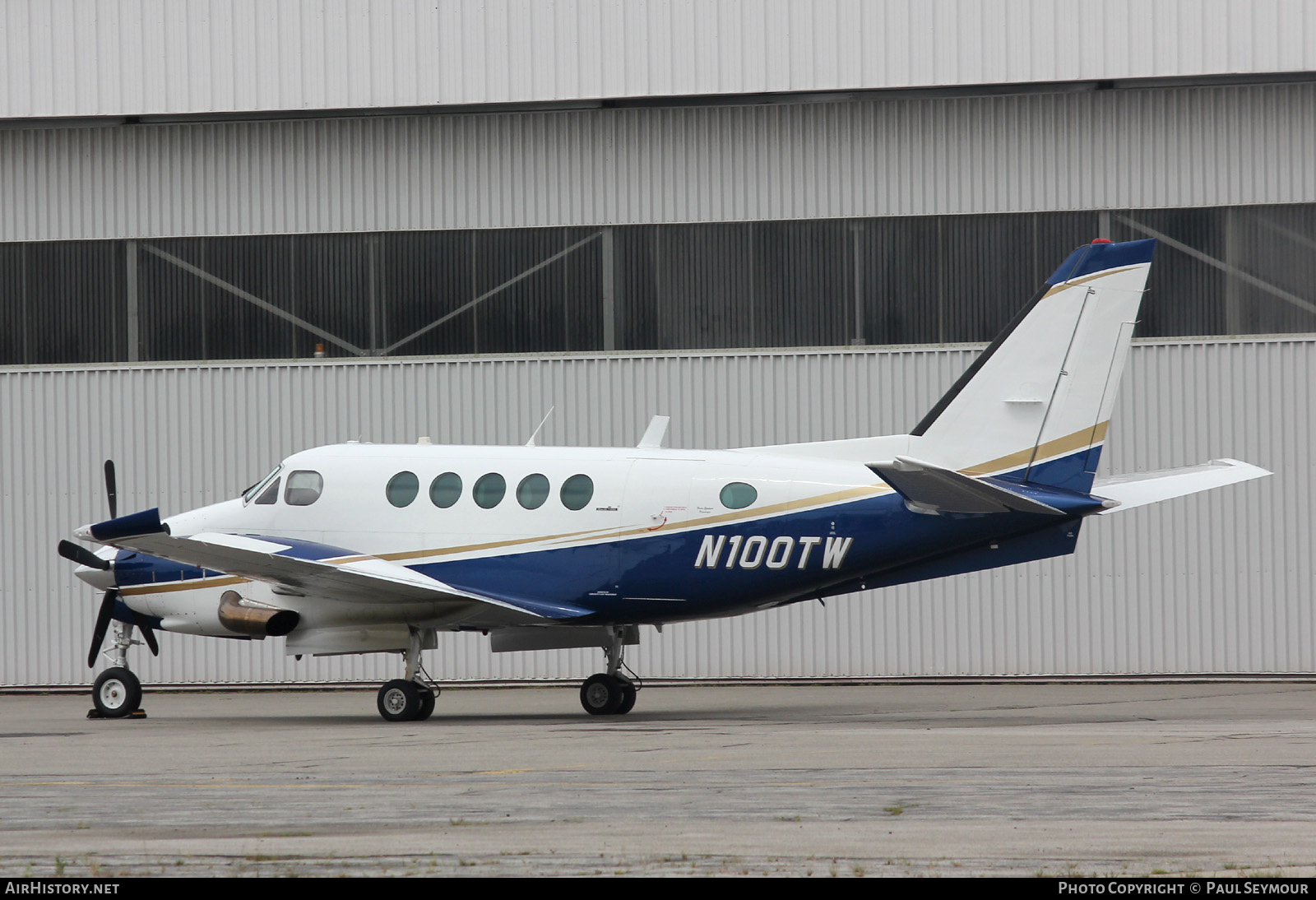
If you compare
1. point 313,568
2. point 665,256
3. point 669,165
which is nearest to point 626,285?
point 665,256

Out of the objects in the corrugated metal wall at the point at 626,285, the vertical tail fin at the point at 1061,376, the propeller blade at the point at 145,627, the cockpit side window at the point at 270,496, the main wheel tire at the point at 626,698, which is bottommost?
the main wheel tire at the point at 626,698

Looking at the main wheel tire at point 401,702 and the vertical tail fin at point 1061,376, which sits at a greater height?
the vertical tail fin at point 1061,376

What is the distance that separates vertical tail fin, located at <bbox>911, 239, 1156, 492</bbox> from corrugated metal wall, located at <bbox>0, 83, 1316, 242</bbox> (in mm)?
7751

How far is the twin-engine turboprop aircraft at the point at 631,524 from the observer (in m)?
16.6

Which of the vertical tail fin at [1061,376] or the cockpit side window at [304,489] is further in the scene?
the cockpit side window at [304,489]

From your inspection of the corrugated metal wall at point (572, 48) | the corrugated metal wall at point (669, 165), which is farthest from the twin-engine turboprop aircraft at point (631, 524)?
the corrugated metal wall at point (572, 48)

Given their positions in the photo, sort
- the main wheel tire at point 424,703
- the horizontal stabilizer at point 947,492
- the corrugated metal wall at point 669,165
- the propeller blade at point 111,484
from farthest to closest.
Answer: the corrugated metal wall at point 669,165 → the propeller blade at point 111,484 → the main wheel tire at point 424,703 → the horizontal stabilizer at point 947,492

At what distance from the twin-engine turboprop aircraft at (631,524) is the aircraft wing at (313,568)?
0.13 feet

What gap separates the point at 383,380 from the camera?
24688 mm

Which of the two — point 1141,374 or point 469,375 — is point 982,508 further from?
point 469,375

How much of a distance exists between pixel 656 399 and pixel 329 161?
7055mm

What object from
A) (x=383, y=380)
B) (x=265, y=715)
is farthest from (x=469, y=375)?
(x=265, y=715)

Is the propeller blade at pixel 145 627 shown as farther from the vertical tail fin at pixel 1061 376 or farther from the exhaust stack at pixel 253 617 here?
the vertical tail fin at pixel 1061 376

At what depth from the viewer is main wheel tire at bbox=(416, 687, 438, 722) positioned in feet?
57.5
